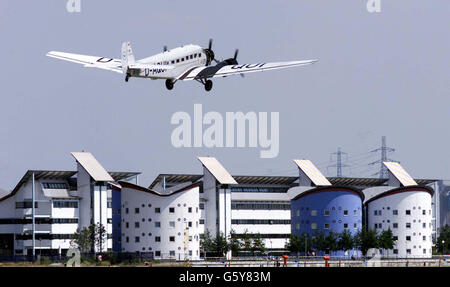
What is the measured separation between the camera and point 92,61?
11694 cm

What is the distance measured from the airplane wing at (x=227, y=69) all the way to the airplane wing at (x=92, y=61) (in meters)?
7.49

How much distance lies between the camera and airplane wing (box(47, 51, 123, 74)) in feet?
371

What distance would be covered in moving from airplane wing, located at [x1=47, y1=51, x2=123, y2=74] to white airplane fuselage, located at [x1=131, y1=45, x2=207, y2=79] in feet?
10.3

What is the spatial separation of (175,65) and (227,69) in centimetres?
674

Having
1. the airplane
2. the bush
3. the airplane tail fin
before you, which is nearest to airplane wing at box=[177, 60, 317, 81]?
the airplane

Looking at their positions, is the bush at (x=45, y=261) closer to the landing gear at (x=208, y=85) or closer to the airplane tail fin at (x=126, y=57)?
the landing gear at (x=208, y=85)

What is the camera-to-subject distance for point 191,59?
12119cm

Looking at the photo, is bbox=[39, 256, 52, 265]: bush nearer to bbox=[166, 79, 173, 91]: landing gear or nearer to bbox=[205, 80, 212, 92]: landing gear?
bbox=[205, 80, 212, 92]: landing gear

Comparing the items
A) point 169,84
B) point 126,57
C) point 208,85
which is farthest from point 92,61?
point 208,85

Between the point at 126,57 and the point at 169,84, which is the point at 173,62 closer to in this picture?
the point at 169,84

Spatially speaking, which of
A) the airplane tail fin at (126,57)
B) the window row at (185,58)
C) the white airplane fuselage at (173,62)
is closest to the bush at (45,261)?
the white airplane fuselage at (173,62)
